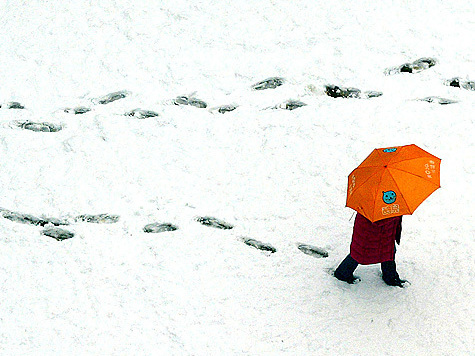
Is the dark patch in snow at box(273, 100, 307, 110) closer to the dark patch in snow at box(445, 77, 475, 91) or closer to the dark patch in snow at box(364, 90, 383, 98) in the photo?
the dark patch in snow at box(364, 90, 383, 98)

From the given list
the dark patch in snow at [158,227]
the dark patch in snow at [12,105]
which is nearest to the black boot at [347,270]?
the dark patch in snow at [158,227]

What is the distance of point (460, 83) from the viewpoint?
8.28 metres

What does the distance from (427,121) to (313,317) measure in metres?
3.43

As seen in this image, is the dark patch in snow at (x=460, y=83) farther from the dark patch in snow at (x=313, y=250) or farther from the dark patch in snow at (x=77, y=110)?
the dark patch in snow at (x=77, y=110)

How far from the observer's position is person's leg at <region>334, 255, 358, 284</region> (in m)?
5.80

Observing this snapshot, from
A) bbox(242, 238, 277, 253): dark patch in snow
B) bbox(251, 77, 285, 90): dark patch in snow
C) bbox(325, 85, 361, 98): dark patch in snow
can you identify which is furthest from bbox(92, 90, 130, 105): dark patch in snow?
bbox(242, 238, 277, 253): dark patch in snow

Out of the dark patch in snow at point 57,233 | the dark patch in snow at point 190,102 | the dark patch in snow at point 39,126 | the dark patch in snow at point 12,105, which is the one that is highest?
the dark patch in snow at point 190,102

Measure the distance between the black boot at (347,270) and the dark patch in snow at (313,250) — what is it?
35 cm

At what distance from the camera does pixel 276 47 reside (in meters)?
9.16

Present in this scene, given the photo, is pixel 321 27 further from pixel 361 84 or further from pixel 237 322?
pixel 237 322

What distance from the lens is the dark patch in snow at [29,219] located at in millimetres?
6746

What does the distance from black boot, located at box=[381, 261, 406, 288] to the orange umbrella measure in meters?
0.88

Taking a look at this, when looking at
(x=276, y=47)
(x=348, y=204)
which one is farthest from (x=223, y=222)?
(x=276, y=47)

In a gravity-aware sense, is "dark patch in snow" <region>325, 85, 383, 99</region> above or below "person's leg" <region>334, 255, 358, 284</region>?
above
